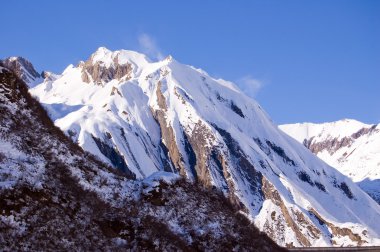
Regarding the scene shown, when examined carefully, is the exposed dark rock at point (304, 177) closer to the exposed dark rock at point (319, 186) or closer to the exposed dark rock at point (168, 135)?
the exposed dark rock at point (319, 186)

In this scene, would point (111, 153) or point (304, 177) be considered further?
point (304, 177)

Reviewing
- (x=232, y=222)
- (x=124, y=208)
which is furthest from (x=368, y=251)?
(x=124, y=208)

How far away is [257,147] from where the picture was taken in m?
195

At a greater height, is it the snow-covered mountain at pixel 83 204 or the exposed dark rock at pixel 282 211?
the exposed dark rock at pixel 282 211

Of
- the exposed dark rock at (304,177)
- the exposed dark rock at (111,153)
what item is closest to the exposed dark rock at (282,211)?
the exposed dark rock at (304,177)

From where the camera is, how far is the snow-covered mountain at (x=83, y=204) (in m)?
27.8

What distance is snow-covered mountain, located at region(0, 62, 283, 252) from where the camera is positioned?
27844mm

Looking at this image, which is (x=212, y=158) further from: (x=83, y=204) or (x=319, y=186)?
(x=83, y=204)

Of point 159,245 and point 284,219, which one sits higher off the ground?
point 284,219

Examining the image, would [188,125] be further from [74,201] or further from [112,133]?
[74,201]

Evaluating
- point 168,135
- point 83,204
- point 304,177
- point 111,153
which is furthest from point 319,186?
point 83,204

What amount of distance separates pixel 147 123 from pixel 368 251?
99.6m

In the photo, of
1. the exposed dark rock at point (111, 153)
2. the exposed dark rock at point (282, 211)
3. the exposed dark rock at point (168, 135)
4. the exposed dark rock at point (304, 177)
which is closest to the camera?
the exposed dark rock at point (282, 211)

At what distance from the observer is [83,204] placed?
32.8 meters
